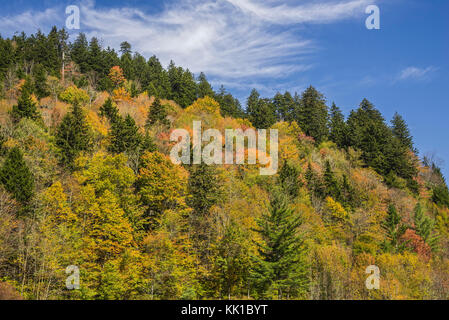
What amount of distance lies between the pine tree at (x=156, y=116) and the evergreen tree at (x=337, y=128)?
37.4m

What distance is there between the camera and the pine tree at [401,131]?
7806 cm

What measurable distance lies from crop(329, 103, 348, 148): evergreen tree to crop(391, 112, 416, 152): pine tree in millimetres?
14621

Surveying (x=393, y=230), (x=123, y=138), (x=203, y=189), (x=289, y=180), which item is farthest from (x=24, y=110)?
(x=393, y=230)

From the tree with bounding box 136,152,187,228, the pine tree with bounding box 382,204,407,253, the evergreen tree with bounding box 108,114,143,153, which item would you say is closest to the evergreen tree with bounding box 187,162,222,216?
the tree with bounding box 136,152,187,228

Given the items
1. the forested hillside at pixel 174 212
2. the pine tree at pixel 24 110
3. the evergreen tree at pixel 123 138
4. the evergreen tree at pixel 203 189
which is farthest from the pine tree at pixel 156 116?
the pine tree at pixel 24 110

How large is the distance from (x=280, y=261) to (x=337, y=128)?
50.6 m

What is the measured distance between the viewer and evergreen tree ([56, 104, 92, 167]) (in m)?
35.5

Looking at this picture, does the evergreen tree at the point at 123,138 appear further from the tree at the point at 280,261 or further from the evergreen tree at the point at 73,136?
the tree at the point at 280,261

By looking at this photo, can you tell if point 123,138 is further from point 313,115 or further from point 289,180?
point 313,115

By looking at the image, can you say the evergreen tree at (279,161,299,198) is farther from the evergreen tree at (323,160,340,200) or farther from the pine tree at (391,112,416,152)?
the pine tree at (391,112,416,152)

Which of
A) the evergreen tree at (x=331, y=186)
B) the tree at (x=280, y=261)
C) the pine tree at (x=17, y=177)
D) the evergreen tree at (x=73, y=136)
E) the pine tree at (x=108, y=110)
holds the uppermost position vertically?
the pine tree at (x=108, y=110)

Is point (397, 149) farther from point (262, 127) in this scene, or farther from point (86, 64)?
point (86, 64)

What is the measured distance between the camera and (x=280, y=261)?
26.4 metres

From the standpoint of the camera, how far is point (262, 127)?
6906cm
